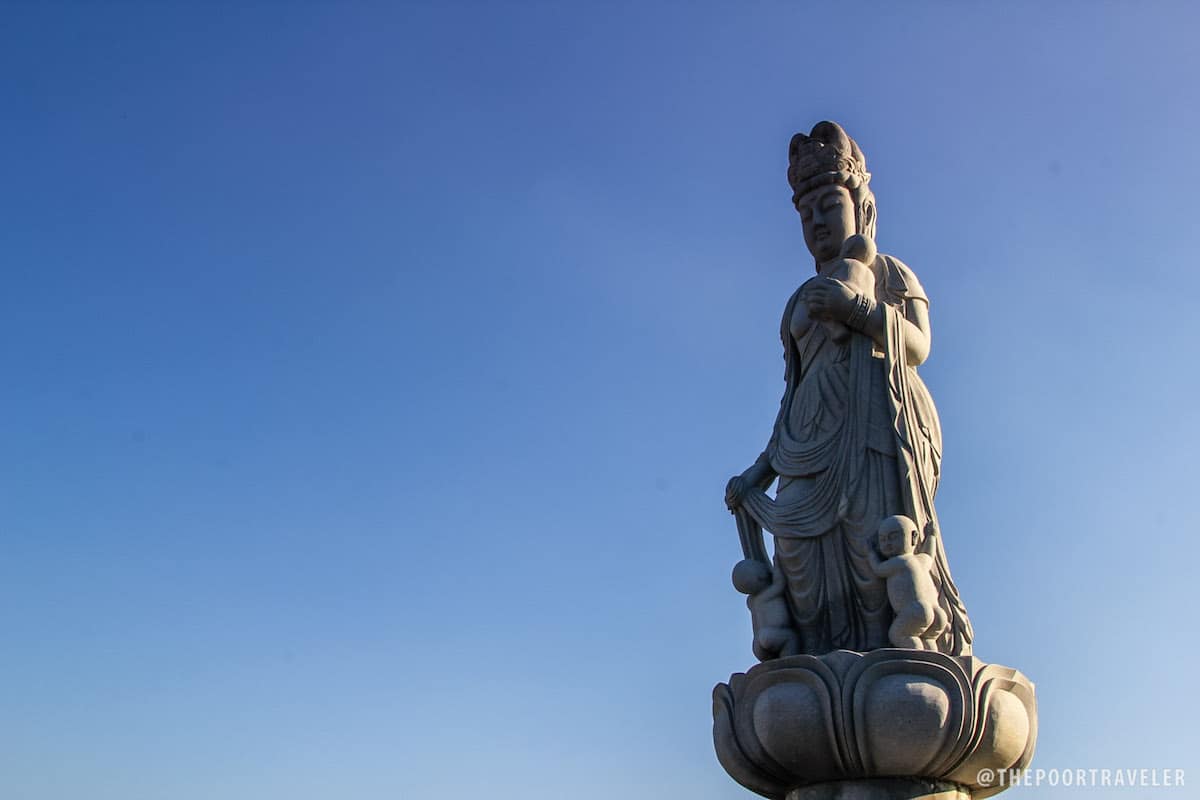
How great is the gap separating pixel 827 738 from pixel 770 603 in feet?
4.21

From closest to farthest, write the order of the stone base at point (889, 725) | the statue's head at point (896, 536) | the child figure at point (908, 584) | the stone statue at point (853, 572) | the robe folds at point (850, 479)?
the stone base at point (889, 725), the stone statue at point (853, 572), the child figure at point (908, 584), the statue's head at point (896, 536), the robe folds at point (850, 479)

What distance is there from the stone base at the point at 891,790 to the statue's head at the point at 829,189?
4.01m

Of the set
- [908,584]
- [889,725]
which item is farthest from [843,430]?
[889,725]

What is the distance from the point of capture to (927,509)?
7680mm

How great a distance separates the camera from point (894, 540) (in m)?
7.30

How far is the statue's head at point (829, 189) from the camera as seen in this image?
8844mm

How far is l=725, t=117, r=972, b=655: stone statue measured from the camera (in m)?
7.51

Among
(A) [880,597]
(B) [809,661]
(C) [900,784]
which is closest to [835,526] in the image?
(A) [880,597]

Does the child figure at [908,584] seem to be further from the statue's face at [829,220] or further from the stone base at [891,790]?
the statue's face at [829,220]

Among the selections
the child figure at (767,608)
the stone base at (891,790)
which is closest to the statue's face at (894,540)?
the child figure at (767,608)

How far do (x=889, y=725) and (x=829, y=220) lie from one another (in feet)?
13.2

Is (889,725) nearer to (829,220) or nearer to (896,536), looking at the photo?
(896,536)

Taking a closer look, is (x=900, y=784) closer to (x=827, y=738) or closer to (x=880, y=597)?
(x=827, y=738)

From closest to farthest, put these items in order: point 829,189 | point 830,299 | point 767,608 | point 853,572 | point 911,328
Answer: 1. point 853,572
2. point 767,608
3. point 830,299
4. point 911,328
5. point 829,189
